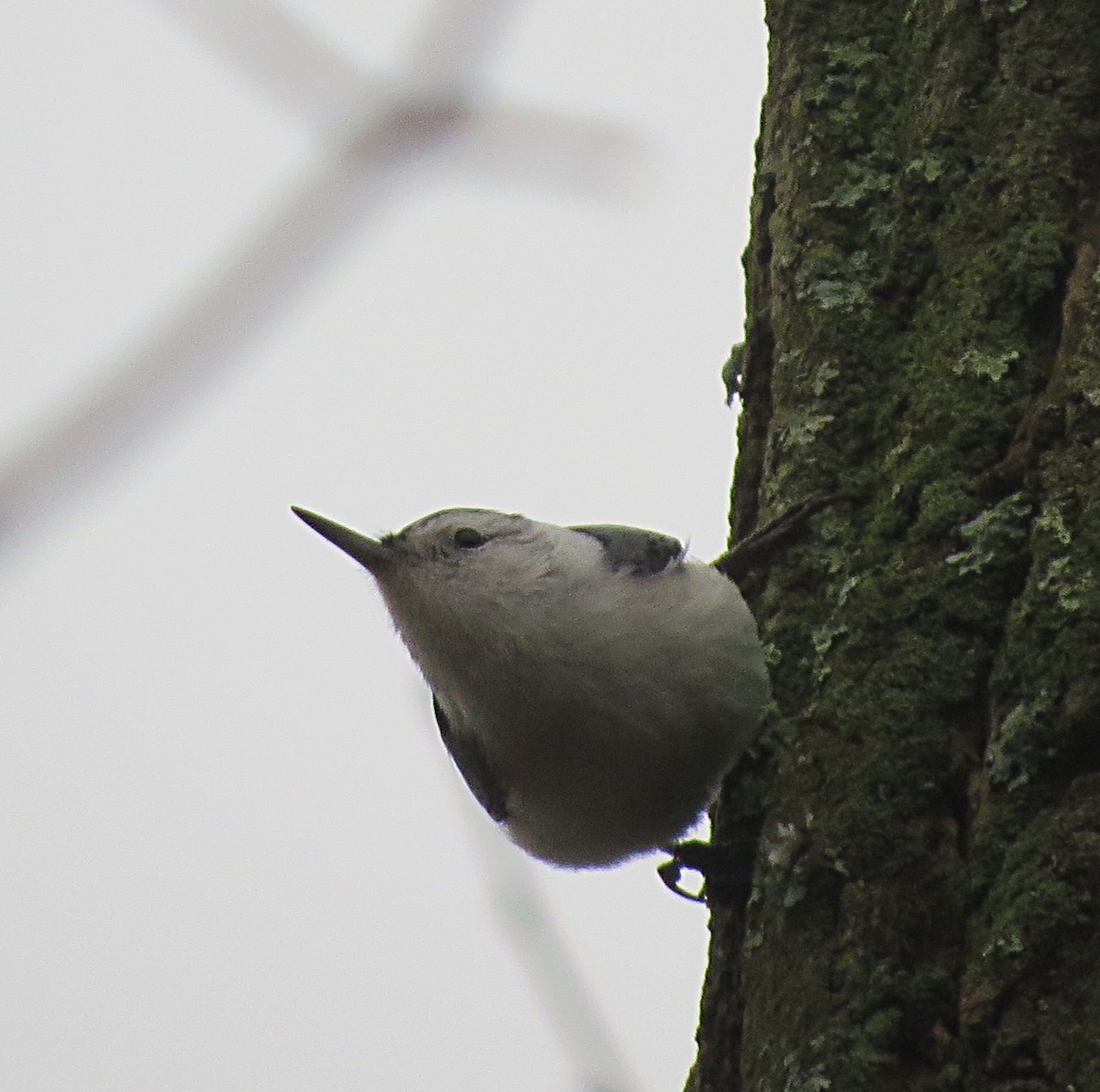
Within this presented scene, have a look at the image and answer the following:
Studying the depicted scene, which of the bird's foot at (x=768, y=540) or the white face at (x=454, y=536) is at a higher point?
the white face at (x=454, y=536)

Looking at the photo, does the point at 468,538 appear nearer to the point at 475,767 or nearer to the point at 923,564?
the point at 475,767

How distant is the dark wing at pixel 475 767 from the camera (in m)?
2.49

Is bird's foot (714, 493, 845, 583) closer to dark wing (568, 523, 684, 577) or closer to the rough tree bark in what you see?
the rough tree bark

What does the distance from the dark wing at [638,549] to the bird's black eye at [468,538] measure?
0.69 ft

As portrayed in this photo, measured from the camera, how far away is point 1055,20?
6.54 feet

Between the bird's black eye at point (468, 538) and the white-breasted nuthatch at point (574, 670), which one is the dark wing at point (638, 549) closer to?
the white-breasted nuthatch at point (574, 670)

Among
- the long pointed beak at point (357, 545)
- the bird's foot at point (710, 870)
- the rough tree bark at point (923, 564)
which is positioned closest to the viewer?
the rough tree bark at point (923, 564)

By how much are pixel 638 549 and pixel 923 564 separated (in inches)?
30.4

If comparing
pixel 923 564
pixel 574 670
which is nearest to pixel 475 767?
pixel 574 670

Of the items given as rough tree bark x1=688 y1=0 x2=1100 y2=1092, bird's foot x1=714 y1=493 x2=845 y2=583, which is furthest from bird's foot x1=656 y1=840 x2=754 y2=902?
bird's foot x1=714 y1=493 x2=845 y2=583

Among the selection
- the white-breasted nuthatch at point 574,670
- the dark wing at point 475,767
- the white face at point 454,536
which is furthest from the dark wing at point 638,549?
the dark wing at point 475,767

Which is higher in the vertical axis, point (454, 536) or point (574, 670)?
point (454, 536)

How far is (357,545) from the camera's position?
2469 millimetres

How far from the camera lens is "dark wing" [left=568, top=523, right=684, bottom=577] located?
8.28 feet
